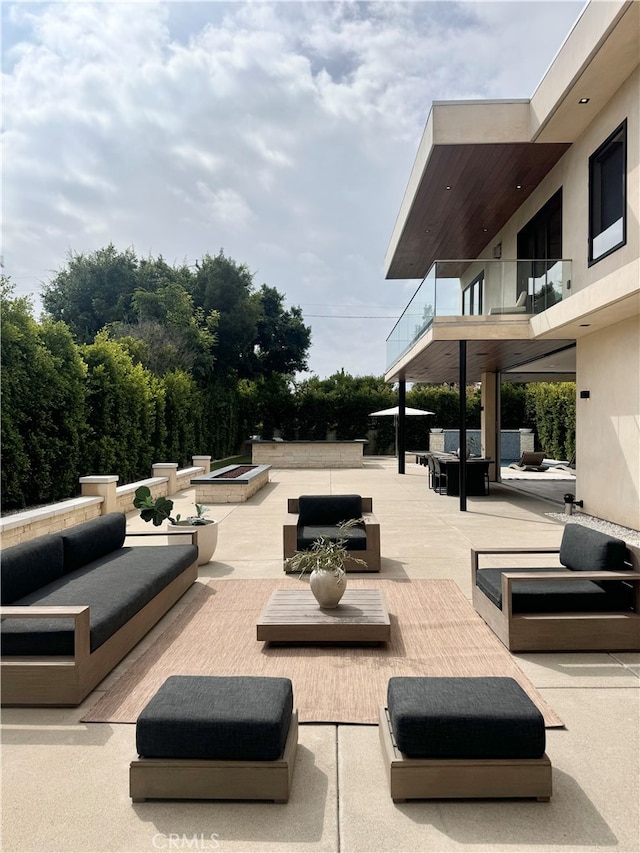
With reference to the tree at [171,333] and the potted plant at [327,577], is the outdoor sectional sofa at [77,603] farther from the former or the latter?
the tree at [171,333]

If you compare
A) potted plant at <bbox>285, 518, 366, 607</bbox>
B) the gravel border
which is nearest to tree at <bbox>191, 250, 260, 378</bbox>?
the gravel border

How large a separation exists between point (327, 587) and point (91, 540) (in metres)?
2.47

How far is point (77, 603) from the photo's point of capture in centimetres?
416

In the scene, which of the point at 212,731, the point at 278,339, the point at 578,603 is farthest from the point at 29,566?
the point at 278,339

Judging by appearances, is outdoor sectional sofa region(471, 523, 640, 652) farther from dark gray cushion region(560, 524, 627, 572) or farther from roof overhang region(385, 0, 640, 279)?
roof overhang region(385, 0, 640, 279)

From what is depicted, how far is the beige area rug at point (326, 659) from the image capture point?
3.53 metres

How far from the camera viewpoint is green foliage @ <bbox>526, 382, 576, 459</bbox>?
2091cm

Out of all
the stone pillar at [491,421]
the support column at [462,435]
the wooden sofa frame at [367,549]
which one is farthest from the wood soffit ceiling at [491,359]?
the wooden sofa frame at [367,549]

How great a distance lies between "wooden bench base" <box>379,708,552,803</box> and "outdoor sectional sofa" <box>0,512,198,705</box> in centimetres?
216

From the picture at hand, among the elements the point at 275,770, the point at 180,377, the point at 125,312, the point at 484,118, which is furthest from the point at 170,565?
the point at 125,312

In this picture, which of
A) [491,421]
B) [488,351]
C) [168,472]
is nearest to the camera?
[488,351]

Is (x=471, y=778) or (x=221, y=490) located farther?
(x=221, y=490)

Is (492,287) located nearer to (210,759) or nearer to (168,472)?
(168,472)

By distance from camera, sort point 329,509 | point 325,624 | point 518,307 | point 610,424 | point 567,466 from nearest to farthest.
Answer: point 325,624, point 329,509, point 610,424, point 518,307, point 567,466
